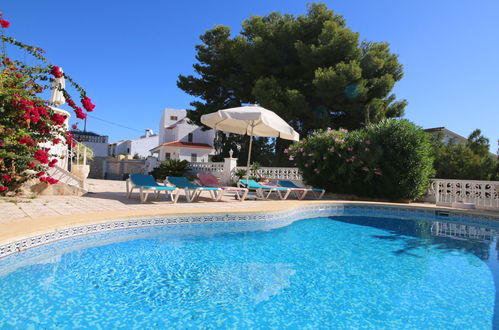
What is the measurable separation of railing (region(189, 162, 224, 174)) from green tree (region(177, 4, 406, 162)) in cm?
522

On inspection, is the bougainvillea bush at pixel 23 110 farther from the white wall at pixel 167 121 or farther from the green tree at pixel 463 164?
the white wall at pixel 167 121

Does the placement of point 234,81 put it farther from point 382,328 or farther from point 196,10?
point 382,328

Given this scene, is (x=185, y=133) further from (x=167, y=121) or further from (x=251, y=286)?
(x=251, y=286)

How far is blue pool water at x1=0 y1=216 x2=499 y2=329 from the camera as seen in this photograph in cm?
257

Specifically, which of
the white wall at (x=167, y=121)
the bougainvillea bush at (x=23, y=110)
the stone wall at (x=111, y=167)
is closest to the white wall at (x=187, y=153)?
the white wall at (x=167, y=121)

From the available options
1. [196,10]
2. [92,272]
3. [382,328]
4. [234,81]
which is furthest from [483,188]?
[234,81]

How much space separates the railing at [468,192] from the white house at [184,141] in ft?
84.1

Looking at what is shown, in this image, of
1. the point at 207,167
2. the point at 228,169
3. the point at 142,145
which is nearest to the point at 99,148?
the point at 142,145

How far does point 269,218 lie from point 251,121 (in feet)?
12.9

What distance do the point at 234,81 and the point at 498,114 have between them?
16.3m

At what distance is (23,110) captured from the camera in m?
6.21

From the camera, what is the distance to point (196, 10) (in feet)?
45.4

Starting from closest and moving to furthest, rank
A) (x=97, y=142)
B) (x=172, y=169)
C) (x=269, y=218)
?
(x=269, y=218) → (x=172, y=169) → (x=97, y=142)

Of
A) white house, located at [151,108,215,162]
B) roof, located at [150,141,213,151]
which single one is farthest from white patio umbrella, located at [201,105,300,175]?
roof, located at [150,141,213,151]
